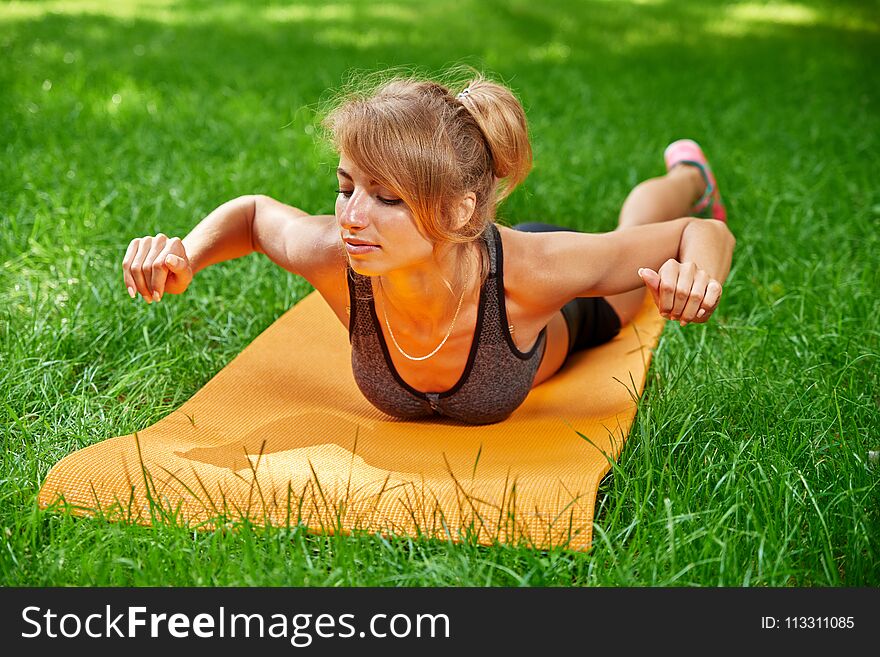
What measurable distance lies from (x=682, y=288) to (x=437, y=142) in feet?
2.13

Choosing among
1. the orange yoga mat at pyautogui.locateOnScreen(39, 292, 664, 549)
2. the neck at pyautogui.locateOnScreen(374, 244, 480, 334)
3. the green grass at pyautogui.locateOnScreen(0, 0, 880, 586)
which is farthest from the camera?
the neck at pyautogui.locateOnScreen(374, 244, 480, 334)

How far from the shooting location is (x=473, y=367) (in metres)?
2.79

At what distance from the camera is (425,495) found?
2375 millimetres

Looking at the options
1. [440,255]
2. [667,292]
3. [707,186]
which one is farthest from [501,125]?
[707,186]

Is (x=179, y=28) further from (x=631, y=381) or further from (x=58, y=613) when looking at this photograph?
(x=58, y=613)

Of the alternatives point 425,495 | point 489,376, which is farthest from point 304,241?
point 425,495

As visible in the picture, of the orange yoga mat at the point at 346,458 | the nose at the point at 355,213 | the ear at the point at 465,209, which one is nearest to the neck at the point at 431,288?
the ear at the point at 465,209

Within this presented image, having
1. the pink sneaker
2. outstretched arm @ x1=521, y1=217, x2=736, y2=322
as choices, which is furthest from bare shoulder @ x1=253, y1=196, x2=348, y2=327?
the pink sneaker

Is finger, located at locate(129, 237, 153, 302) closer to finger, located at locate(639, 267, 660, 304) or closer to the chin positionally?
the chin

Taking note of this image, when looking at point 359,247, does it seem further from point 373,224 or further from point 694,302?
point 694,302

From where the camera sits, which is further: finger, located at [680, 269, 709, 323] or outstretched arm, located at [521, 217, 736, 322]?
outstretched arm, located at [521, 217, 736, 322]

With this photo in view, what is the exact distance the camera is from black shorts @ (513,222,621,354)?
3.31 meters

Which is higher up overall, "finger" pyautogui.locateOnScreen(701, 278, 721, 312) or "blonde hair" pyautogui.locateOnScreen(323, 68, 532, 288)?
"blonde hair" pyautogui.locateOnScreen(323, 68, 532, 288)

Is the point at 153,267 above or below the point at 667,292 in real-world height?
above
